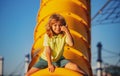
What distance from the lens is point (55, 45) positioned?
11.8ft

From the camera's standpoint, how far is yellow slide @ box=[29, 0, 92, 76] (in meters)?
3.88

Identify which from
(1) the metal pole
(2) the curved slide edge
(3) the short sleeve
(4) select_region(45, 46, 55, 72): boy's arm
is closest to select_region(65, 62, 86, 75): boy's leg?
(2) the curved slide edge

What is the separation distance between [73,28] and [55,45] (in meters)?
0.51

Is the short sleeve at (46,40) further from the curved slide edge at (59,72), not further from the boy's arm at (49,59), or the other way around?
the curved slide edge at (59,72)

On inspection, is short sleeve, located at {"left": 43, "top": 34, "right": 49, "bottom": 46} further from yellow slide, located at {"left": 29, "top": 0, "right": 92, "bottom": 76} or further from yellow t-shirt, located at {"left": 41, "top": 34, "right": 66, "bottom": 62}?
yellow slide, located at {"left": 29, "top": 0, "right": 92, "bottom": 76}

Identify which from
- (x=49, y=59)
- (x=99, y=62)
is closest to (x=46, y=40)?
(x=49, y=59)

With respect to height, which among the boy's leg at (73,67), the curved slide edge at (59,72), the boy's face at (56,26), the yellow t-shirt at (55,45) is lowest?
the curved slide edge at (59,72)

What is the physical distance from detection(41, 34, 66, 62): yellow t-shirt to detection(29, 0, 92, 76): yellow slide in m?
A: 0.15

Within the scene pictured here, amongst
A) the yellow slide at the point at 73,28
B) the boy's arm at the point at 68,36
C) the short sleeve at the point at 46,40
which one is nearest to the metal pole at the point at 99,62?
the yellow slide at the point at 73,28

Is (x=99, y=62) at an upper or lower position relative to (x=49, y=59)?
lower

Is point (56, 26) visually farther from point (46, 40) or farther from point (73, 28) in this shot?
point (73, 28)

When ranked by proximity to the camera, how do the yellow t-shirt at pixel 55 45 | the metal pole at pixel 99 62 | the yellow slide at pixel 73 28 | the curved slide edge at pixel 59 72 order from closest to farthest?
the curved slide edge at pixel 59 72, the yellow t-shirt at pixel 55 45, the yellow slide at pixel 73 28, the metal pole at pixel 99 62

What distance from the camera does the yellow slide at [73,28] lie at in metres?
3.88

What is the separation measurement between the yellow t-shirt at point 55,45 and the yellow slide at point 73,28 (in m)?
0.15
